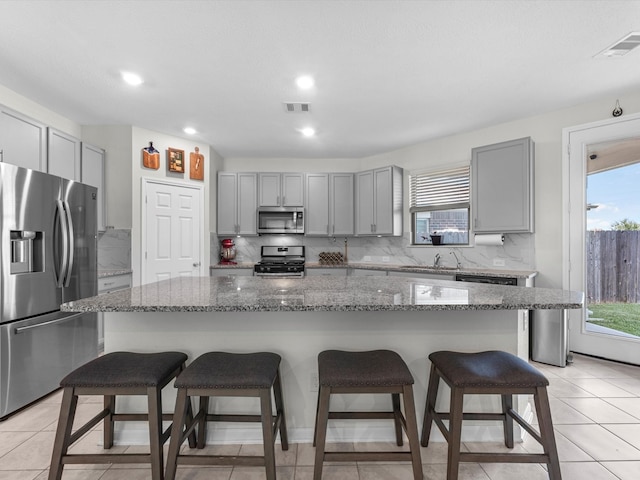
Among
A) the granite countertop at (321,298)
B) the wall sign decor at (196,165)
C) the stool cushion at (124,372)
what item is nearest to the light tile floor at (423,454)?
the stool cushion at (124,372)

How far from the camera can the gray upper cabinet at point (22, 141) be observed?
2713mm

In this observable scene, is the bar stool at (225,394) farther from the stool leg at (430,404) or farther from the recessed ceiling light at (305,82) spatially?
the recessed ceiling light at (305,82)

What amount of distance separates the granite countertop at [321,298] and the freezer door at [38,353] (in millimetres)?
1144

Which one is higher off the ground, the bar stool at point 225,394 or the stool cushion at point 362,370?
the stool cushion at point 362,370

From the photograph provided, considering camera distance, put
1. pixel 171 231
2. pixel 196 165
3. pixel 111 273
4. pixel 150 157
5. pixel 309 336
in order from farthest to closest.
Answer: pixel 196 165 < pixel 171 231 < pixel 150 157 < pixel 111 273 < pixel 309 336

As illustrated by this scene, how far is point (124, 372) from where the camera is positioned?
58.8 inches

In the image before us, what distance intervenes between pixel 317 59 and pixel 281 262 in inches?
127

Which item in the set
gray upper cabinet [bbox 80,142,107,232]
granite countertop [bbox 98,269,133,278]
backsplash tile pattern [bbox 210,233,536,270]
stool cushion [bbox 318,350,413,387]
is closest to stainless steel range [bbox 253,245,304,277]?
backsplash tile pattern [bbox 210,233,536,270]

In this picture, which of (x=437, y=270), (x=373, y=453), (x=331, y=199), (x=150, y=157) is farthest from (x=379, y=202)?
(x=373, y=453)

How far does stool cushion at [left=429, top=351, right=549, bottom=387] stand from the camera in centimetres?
146

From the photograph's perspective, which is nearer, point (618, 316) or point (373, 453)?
point (373, 453)

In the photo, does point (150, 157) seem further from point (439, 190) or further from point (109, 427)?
point (439, 190)

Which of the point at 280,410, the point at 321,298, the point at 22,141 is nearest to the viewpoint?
the point at 321,298

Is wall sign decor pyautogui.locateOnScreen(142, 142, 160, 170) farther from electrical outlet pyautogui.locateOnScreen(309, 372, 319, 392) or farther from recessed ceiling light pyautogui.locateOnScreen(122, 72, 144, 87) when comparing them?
electrical outlet pyautogui.locateOnScreen(309, 372, 319, 392)
